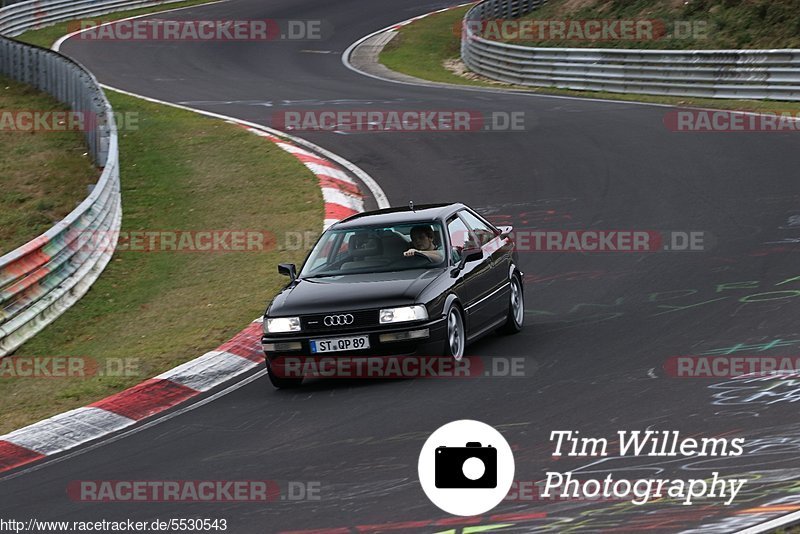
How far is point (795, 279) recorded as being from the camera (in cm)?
1223

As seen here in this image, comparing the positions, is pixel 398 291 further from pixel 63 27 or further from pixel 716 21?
pixel 63 27

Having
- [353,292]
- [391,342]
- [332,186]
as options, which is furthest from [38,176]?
[391,342]

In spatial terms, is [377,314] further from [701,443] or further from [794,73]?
[794,73]

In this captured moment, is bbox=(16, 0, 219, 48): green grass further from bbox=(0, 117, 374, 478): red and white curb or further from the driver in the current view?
the driver

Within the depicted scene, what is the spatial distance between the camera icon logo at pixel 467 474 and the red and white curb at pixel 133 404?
121 inches

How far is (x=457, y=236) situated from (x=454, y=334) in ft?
4.15

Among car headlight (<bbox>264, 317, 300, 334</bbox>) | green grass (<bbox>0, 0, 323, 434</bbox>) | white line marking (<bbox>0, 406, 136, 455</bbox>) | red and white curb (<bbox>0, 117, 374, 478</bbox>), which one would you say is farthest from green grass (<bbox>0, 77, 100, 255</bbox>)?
car headlight (<bbox>264, 317, 300, 334</bbox>)

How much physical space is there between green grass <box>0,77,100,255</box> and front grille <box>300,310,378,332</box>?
718cm

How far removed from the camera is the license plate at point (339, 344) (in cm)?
1004

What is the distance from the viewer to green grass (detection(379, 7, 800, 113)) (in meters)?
24.5

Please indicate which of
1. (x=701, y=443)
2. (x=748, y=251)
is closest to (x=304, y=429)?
(x=701, y=443)

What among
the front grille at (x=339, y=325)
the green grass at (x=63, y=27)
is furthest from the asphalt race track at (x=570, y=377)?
the green grass at (x=63, y=27)

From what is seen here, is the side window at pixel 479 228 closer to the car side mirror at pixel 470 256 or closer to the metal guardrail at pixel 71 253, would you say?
the car side mirror at pixel 470 256

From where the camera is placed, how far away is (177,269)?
51.0ft
